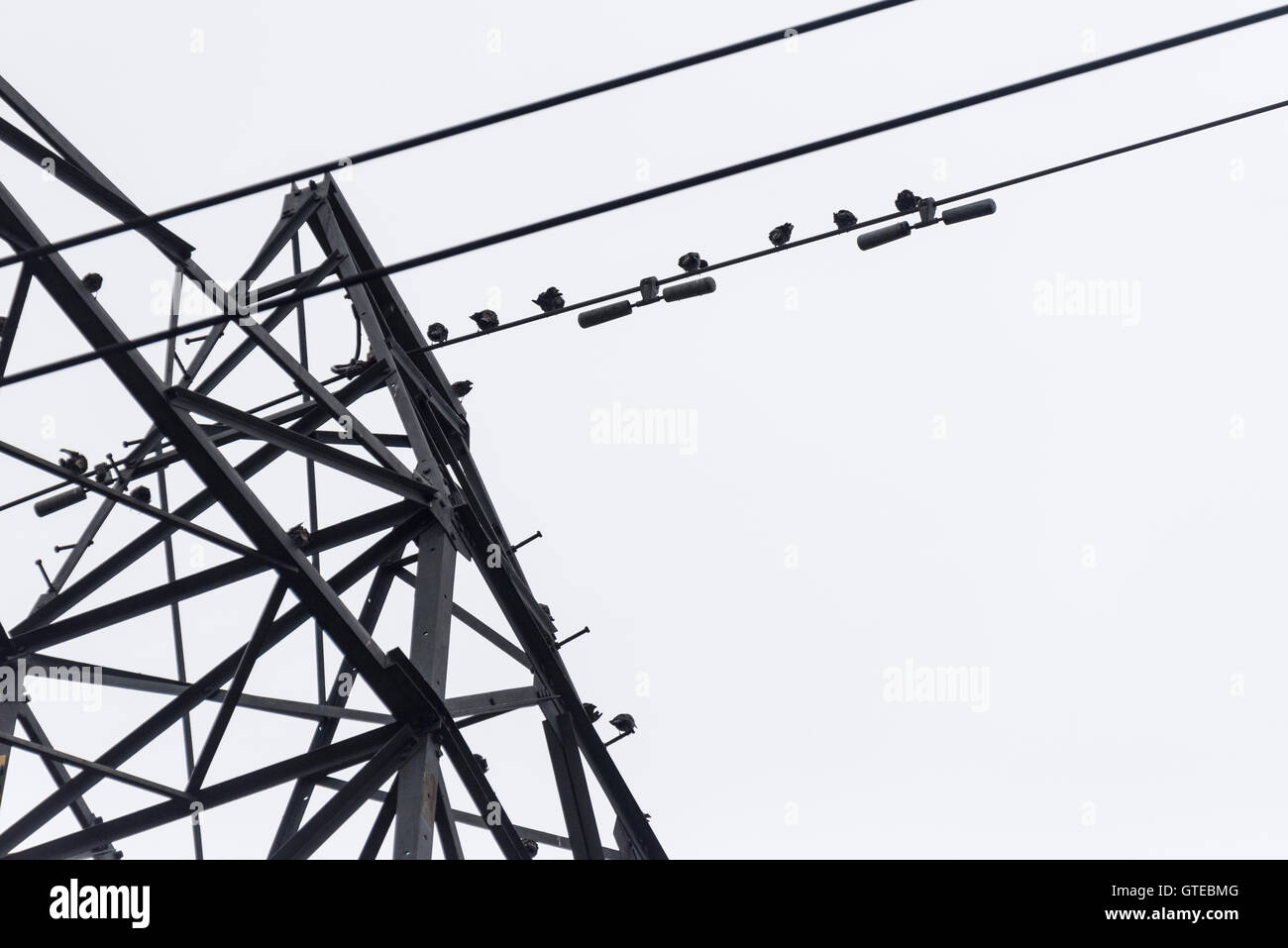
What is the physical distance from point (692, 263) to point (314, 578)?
3.32 meters

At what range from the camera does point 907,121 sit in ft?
23.5

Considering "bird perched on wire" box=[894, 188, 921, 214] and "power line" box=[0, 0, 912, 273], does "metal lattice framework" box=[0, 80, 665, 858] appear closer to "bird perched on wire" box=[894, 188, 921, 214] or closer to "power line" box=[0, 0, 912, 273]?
"power line" box=[0, 0, 912, 273]

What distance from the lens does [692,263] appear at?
1038 centimetres

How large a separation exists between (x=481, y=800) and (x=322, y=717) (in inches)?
44.3

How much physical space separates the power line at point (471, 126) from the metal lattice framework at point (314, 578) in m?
0.57

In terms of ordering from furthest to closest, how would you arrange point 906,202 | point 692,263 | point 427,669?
point 692,263
point 906,202
point 427,669

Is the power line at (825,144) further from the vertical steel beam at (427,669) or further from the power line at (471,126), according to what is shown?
the vertical steel beam at (427,669)

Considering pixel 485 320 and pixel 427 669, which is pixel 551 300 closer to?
pixel 485 320

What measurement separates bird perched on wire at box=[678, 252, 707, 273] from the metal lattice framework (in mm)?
1983

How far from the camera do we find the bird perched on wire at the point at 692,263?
1036 cm

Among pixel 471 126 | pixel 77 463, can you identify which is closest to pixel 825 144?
pixel 471 126

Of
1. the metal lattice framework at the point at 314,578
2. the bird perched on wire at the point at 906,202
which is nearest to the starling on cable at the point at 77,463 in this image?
the metal lattice framework at the point at 314,578

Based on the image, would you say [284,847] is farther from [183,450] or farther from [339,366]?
[339,366]
